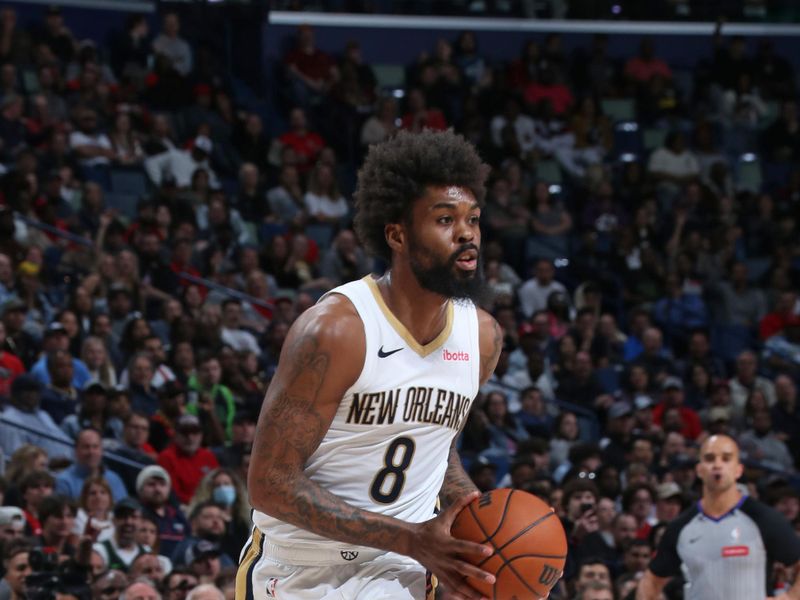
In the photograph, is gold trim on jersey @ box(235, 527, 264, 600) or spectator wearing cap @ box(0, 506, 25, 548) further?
spectator wearing cap @ box(0, 506, 25, 548)

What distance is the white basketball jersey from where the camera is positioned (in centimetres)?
415

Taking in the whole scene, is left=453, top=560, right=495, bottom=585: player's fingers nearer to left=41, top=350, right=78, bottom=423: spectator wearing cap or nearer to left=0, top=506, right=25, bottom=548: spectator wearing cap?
left=0, top=506, right=25, bottom=548: spectator wearing cap

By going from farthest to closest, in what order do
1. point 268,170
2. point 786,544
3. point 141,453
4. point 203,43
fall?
1. point 203,43
2. point 268,170
3. point 141,453
4. point 786,544

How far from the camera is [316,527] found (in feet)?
13.1

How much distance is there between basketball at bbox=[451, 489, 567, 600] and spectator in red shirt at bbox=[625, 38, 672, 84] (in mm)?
13906

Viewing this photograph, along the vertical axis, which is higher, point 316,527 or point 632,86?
point 632,86

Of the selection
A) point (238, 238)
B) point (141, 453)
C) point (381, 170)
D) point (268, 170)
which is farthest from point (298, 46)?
point (381, 170)

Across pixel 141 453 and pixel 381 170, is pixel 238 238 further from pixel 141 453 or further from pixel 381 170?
pixel 381 170

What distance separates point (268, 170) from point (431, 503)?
10718mm

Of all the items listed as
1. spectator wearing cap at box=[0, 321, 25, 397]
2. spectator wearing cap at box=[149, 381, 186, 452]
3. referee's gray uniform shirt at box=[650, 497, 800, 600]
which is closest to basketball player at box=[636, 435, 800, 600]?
referee's gray uniform shirt at box=[650, 497, 800, 600]

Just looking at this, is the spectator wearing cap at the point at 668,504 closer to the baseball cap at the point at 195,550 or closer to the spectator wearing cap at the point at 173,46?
the baseball cap at the point at 195,550

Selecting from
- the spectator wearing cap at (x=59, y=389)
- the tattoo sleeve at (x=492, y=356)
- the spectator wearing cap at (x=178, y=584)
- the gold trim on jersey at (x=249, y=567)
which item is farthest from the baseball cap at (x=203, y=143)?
the gold trim on jersey at (x=249, y=567)

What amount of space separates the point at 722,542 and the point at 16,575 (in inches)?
144

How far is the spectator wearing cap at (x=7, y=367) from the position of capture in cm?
Result: 976
